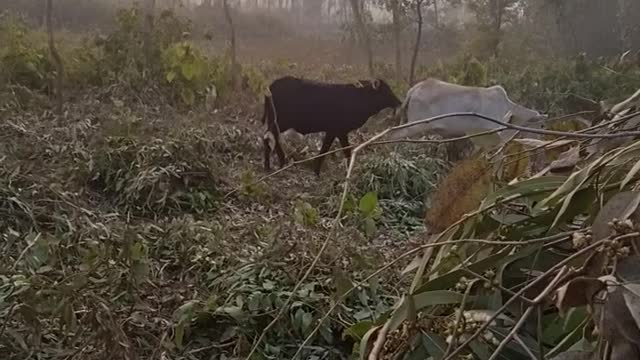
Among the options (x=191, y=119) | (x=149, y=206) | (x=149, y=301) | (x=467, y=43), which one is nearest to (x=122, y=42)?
(x=191, y=119)

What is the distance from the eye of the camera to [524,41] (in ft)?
26.3

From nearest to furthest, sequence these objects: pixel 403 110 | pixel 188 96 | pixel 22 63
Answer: pixel 403 110 < pixel 22 63 < pixel 188 96

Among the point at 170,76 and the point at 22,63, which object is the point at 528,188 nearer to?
the point at 170,76

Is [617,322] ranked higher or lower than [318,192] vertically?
higher

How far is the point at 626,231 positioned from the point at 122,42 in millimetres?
5320

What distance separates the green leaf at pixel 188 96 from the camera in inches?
200

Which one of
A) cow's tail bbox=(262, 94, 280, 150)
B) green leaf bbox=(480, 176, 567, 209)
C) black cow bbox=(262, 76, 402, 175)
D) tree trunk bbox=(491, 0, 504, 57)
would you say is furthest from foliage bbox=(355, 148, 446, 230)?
tree trunk bbox=(491, 0, 504, 57)

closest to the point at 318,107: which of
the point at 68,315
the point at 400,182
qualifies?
the point at 400,182

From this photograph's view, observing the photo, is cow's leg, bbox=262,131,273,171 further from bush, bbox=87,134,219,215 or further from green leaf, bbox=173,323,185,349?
green leaf, bbox=173,323,185,349

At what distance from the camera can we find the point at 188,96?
512cm

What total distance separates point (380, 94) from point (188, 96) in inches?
52.9

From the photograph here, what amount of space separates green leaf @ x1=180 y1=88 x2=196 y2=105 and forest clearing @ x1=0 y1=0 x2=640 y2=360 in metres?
0.01

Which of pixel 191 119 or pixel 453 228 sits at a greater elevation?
pixel 453 228

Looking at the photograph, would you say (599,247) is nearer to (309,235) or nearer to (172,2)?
(309,235)
